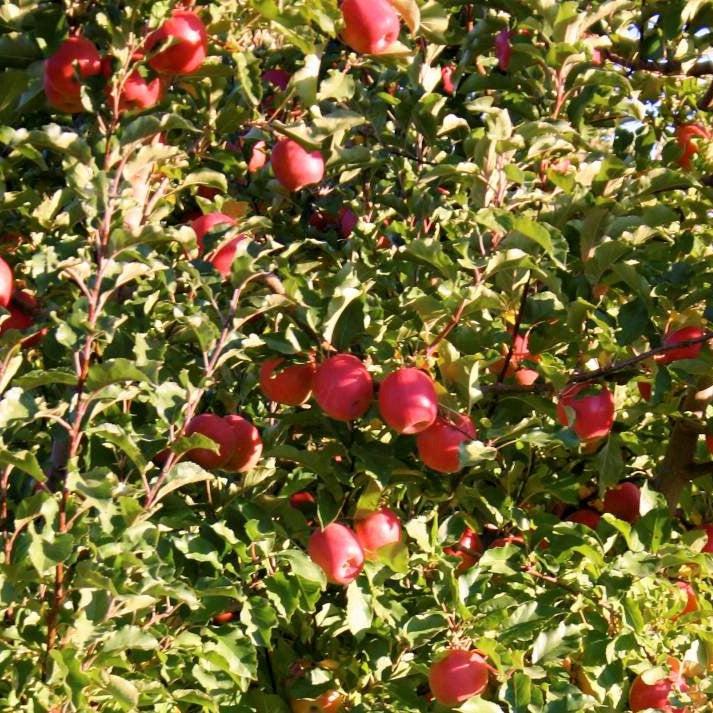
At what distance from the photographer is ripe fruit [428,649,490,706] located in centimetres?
222

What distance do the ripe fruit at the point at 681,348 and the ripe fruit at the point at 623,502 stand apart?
455mm

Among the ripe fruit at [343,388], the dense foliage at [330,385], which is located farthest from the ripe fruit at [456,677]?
the ripe fruit at [343,388]

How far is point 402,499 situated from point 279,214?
0.84m

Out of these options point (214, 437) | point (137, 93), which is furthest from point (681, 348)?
point (137, 93)

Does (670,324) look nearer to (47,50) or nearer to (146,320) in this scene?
(146,320)

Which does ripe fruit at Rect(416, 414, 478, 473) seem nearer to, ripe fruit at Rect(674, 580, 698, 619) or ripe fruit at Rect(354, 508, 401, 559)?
ripe fruit at Rect(354, 508, 401, 559)

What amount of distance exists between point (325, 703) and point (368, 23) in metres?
1.37

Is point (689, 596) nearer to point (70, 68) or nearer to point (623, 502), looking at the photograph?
point (623, 502)

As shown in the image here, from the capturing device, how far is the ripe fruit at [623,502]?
286 centimetres

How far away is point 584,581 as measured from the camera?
2350 mm

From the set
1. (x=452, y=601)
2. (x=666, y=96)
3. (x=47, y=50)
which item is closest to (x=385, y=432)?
(x=452, y=601)

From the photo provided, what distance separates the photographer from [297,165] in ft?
8.43

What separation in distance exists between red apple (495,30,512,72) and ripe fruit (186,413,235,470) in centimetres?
112

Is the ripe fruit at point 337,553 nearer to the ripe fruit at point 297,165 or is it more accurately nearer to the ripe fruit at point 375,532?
the ripe fruit at point 375,532
